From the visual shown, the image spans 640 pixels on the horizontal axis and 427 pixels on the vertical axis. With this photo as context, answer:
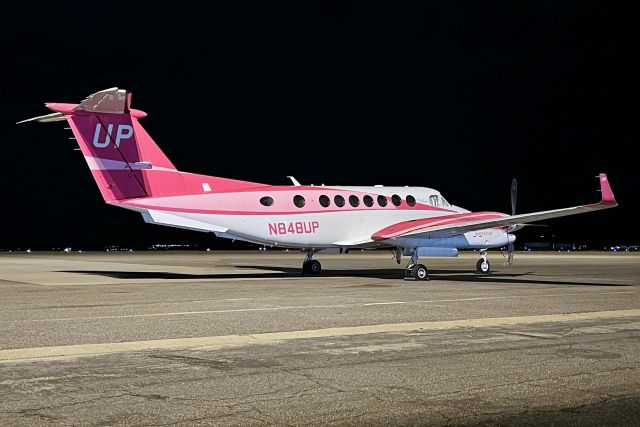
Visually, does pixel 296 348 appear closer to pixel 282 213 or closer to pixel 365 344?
pixel 365 344

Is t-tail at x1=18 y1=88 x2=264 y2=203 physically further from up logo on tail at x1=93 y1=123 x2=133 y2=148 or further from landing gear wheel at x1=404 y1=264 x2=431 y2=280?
landing gear wheel at x1=404 y1=264 x2=431 y2=280

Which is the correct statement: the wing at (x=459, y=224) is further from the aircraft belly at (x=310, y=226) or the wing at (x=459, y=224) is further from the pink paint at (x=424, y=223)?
the aircraft belly at (x=310, y=226)

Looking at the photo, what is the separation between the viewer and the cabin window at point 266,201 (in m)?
27.6

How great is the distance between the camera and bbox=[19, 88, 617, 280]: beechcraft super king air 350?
83.3 feet

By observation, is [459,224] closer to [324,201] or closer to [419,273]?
[419,273]

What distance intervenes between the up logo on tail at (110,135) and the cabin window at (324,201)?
7.90m

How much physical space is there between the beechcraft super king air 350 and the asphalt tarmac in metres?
7.75

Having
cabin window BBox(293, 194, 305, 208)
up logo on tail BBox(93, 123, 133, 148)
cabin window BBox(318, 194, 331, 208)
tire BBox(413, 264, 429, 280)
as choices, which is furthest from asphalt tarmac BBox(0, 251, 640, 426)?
cabin window BBox(318, 194, 331, 208)

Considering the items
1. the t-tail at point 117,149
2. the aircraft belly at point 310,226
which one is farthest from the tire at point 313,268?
the t-tail at point 117,149

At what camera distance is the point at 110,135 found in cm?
2555

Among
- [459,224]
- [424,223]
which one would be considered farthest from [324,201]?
[459,224]

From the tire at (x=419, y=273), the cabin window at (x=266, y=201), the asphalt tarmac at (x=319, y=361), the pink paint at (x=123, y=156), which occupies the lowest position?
the asphalt tarmac at (x=319, y=361)

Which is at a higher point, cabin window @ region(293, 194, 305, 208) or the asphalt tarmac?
cabin window @ region(293, 194, 305, 208)

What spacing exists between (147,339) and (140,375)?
305cm
